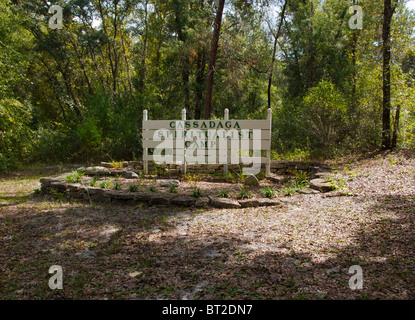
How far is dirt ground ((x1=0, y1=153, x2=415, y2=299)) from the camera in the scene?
240 centimetres

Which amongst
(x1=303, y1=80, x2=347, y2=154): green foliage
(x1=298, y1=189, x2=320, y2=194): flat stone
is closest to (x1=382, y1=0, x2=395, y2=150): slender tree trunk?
(x1=303, y1=80, x2=347, y2=154): green foliage

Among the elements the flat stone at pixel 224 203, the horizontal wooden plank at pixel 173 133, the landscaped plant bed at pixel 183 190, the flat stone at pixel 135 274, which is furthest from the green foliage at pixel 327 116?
the flat stone at pixel 135 274

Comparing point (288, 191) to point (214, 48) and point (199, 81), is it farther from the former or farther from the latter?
point (199, 81)

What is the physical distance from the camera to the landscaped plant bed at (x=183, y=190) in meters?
5.12

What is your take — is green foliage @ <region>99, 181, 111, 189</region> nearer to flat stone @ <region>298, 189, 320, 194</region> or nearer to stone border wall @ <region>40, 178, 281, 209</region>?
stone border wall @ <region>40, 178, 281, 209</region>

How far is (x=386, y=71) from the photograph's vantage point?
7598mm

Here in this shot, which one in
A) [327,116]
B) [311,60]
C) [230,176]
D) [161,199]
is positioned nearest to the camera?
[161,199]

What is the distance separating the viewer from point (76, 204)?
5449 millimetres

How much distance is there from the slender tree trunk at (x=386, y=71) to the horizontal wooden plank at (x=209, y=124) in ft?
10.3

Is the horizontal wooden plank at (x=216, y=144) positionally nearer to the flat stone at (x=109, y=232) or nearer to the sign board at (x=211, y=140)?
the sign board at (x=211, y=140)

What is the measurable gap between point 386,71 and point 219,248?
279 inches

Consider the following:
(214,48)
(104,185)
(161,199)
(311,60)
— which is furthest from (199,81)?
(161,199)

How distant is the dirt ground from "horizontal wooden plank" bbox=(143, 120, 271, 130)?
2754 mm

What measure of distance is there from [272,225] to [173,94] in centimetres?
1192
